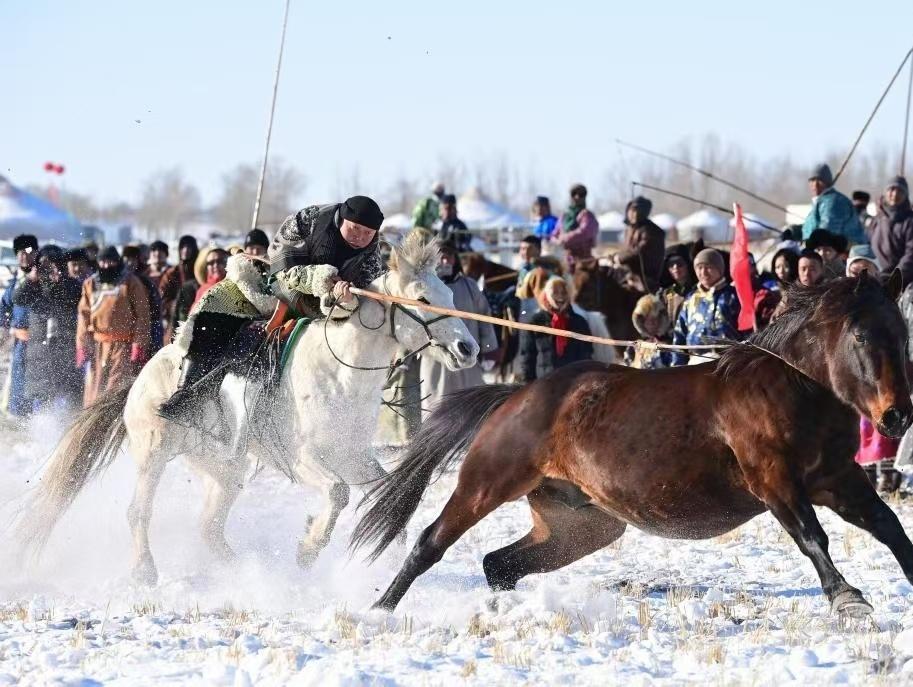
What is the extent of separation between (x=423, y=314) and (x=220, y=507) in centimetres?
169

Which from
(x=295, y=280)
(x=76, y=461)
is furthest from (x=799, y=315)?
(x=76, y=461)

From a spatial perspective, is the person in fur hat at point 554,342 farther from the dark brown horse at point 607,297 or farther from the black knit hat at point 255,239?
the black knit hat at point 255,239

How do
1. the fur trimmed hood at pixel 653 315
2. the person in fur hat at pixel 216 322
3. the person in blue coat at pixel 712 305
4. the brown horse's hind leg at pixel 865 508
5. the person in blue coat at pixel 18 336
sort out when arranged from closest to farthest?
the brown horse's hind leg at pixel 865 508 < the person in fur hat at pixel 216 322 < the person in blue coat at pixel 712 305 < the fur trimmed hood at pixel 653 315 < the person in blue coat at pixel 18 336

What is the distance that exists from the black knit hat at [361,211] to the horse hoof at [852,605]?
306 centimetres

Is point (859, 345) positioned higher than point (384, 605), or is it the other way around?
point (859, 345)

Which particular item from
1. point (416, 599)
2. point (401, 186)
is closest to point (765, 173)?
point (401, 186)

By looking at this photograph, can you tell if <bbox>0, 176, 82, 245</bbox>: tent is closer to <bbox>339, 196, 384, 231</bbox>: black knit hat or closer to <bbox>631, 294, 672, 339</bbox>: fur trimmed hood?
<bbox>631, 294, 672, 339</bbox>: fur trimmed hood

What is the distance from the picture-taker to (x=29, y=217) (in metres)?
27.7

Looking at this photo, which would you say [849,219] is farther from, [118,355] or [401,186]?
[401,186]

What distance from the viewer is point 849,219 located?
1198cm

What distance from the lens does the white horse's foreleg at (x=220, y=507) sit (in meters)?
7.43

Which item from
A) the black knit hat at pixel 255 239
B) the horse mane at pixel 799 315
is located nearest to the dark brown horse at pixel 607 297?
the black knit hat at pixel 255 239

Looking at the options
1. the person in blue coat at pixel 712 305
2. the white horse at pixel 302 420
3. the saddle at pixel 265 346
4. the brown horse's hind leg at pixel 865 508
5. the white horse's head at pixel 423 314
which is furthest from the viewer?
the person in blue coat at pixel 712 305

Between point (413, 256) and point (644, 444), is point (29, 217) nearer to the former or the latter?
point (413, 256)
